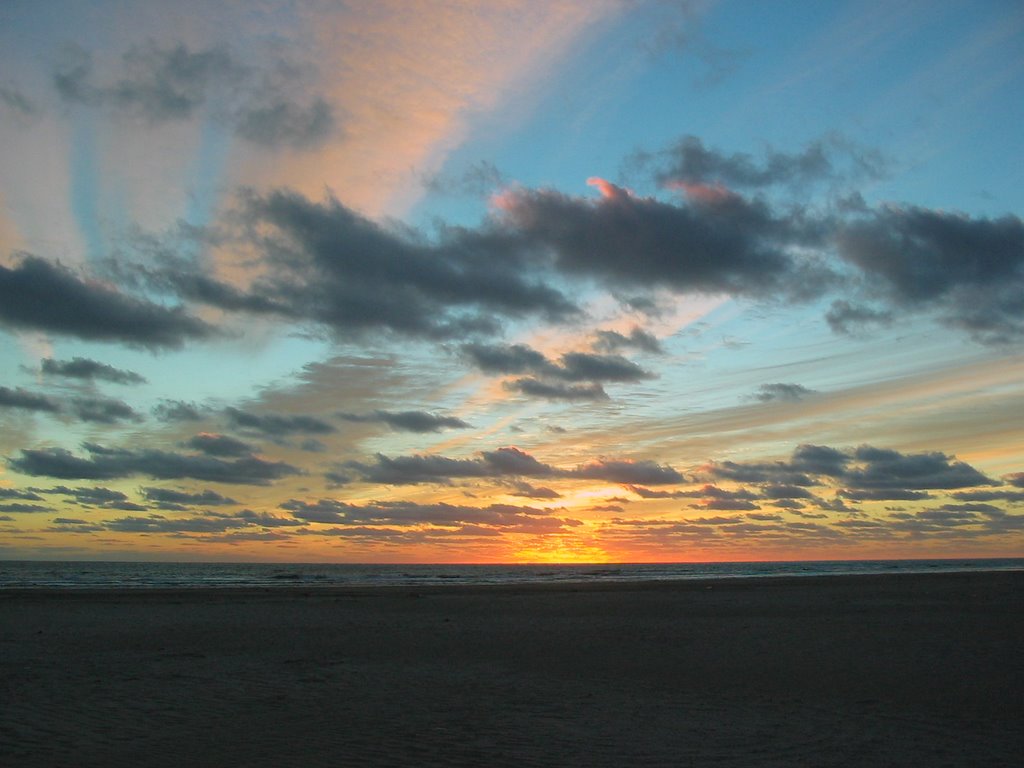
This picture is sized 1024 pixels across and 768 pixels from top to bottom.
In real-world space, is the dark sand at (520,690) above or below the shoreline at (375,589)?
above

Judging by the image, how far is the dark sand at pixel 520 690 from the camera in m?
10.0

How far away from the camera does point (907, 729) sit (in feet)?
36.4

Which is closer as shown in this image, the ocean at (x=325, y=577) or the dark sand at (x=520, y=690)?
the dark sand at (x=520, y=690)

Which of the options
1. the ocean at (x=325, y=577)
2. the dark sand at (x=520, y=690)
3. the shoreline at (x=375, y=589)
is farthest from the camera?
the ocean at (x=325, y=577)

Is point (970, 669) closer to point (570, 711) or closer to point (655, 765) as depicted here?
point (570, 711)

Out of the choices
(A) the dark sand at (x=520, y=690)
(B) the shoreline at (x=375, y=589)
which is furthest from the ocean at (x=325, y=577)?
(A) the dark sand at (x=520, y=690)

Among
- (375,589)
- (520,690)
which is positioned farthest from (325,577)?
(520,690)

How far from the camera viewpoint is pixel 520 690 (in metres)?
14.5

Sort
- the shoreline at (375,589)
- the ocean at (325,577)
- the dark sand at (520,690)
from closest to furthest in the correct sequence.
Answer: the dark sand at (520,690) → the shoreline at (375,589) → the ocean at (325,577)

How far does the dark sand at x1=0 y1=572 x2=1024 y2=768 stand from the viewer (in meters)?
10.0

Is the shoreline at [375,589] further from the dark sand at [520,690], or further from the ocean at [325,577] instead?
the dark sand at [520,690]

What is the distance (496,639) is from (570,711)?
33.7 ft

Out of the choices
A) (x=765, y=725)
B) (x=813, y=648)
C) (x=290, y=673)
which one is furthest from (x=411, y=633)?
(x=765, y=725)

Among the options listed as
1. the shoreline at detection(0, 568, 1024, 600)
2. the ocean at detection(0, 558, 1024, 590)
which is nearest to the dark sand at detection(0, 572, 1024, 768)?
the shoreline at detection(0, 568, 1024, 600)
